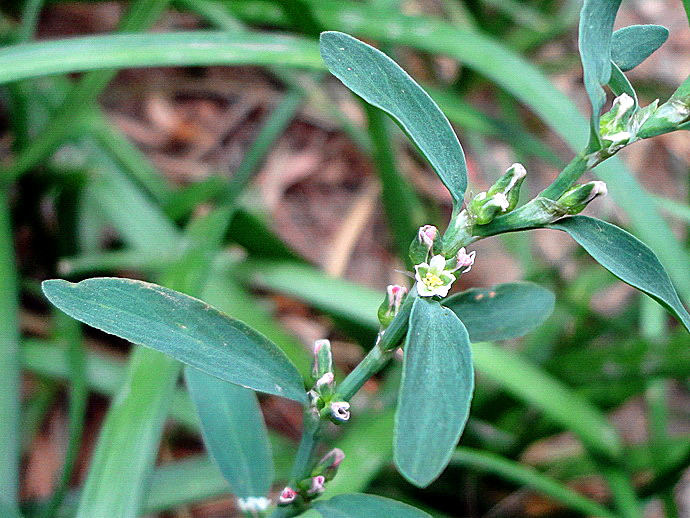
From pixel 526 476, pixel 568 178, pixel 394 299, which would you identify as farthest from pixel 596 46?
pixel 526 476

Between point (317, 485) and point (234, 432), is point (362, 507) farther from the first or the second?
point (234, 432)

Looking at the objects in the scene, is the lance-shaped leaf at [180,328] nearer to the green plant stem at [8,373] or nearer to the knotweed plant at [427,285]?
the knotweed plant at [427,285]

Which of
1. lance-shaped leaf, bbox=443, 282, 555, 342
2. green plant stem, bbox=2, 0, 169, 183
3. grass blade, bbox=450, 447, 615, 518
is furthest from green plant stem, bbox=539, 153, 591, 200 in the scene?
green plant stem, bbox=2, 0, 169, 183

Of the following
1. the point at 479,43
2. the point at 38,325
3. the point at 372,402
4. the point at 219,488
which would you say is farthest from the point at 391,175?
the point at 38,325

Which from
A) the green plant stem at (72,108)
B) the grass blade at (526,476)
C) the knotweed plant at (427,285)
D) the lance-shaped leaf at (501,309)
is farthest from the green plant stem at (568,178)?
the green plant stem at (72,108)

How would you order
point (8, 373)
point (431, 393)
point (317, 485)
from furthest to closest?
point (8, 373) → point (317, 485) → point (431, 393)

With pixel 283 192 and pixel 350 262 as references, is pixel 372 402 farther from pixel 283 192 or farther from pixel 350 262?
pixel 283 192
